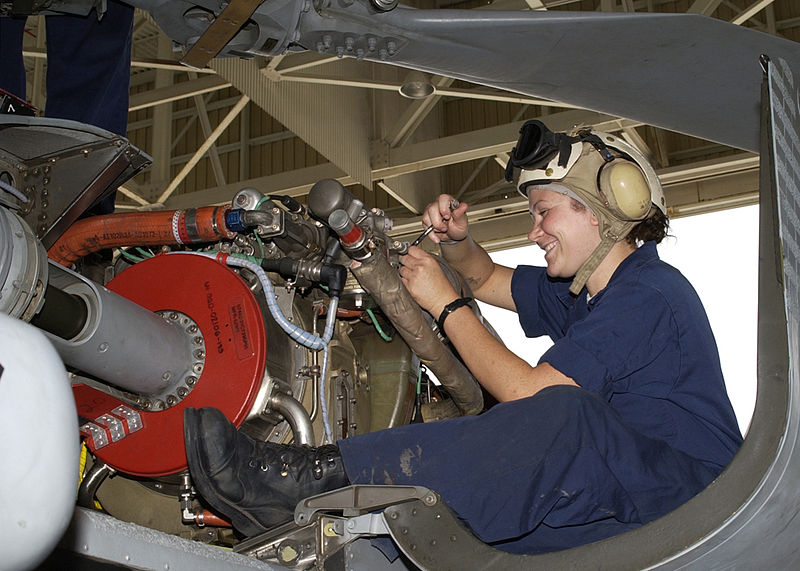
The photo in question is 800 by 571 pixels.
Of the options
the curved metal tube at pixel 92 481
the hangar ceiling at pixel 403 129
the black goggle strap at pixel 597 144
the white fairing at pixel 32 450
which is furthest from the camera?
the hangar ceiling at pixel 403 129

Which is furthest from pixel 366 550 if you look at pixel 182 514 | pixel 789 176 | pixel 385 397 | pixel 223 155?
pixel 223 155

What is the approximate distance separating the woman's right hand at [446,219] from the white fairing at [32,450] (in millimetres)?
2007

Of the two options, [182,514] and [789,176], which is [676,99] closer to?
[789,176]

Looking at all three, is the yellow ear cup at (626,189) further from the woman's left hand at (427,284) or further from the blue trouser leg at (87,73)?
the blue trouser leg at (87,73)

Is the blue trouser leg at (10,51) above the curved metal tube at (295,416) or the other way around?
above

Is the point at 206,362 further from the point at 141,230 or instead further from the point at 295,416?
the point at 141,230

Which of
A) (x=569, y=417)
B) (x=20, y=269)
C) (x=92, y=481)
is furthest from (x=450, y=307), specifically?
(x=20, y=269)

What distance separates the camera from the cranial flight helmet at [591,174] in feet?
8.13

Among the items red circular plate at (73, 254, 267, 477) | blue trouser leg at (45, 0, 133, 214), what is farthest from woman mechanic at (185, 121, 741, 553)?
blue trouser leg at (45, 0, 133, 214)

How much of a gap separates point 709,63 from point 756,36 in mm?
136

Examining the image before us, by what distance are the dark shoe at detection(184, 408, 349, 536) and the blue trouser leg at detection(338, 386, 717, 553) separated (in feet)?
0.67

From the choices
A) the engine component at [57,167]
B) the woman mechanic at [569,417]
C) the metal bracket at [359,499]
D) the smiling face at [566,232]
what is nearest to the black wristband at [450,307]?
the woman mechanic at [569,417]

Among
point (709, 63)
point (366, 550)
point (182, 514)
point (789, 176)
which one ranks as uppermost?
point (709, 63)

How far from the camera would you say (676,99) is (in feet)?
7.47
